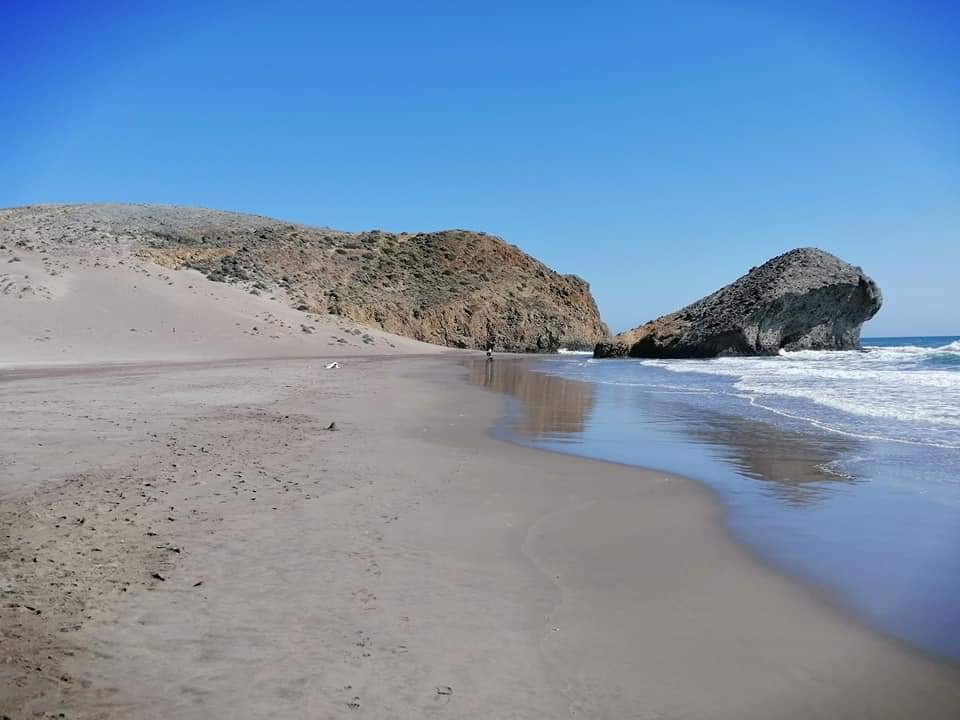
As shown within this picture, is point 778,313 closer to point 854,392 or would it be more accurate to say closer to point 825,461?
point 854,392

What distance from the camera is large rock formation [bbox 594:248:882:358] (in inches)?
1435

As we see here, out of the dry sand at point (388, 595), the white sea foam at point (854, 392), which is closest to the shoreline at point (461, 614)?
the dry sand at point (388, 595)

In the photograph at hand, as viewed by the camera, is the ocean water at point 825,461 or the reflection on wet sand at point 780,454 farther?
the reflection on wet sand at point 780,454

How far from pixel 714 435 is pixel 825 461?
252 centimetres

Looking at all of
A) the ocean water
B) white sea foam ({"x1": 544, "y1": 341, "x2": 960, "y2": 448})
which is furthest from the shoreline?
white sea foam ({"x1": 544, "y1": 341, "x2": 960, "y2": 448})

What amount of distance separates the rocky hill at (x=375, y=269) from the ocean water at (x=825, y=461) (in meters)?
34.2

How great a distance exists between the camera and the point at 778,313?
36875 mm

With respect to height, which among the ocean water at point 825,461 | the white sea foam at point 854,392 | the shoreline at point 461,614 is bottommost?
the shoreline at point 461,614

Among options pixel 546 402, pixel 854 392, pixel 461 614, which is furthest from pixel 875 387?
pixel 461 614

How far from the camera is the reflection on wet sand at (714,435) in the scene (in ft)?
25.2

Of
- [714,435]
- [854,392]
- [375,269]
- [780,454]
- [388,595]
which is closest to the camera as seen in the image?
[388,595]

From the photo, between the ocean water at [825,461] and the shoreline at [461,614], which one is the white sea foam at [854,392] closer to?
the ocean water at [825,461]

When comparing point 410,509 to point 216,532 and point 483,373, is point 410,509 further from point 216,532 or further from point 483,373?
point 483,373

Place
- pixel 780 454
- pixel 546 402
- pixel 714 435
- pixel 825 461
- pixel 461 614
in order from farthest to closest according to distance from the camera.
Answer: pixel 546 402, pixel 714 435, pixel 780 454, pixel 825 461, pixel 461 614
